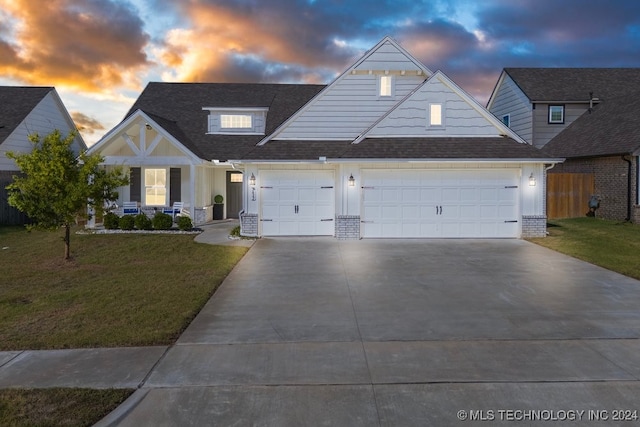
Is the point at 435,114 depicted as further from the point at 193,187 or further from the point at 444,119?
the point at 193,187

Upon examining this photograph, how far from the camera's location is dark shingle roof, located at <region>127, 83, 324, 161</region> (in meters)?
23.0

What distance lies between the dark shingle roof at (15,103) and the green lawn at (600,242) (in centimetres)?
2404

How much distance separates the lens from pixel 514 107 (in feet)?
105

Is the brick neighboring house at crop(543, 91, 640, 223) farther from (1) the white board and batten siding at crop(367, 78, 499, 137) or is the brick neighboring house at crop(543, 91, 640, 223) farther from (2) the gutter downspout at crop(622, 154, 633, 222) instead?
(1) the white board and batten siding at crop(367, 78, 499, 137)

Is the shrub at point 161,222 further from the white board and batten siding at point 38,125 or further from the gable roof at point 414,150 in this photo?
the white board and batten siding at point 38,125

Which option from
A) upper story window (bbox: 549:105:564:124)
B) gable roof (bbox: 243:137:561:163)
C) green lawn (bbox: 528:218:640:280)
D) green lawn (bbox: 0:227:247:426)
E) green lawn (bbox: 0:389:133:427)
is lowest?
green lawn (bbox: 0:389:133:427)

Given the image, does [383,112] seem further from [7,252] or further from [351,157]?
[7,252]

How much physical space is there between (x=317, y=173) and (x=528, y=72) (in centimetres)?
2166

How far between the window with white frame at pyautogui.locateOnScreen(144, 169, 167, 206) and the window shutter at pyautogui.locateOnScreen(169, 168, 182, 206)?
10.2 inches

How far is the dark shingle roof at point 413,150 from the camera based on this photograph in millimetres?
16203

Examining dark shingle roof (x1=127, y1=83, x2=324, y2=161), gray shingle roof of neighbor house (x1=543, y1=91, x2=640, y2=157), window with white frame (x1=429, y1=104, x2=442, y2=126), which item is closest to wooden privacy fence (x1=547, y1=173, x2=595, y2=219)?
gray shingle roof of neighbor house (x1=543, y1=91, x2=640, y2=157)

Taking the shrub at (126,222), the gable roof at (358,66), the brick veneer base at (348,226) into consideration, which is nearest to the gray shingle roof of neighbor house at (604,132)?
the gable roof at (358,66)

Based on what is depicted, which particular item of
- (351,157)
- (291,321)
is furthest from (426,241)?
(291,321)

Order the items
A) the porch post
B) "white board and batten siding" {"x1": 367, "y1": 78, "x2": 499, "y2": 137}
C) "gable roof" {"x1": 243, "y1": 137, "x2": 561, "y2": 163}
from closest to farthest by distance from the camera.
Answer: "gable roof" {"x1": 243, "y1": 137, "x2": 561, "y2": 163}, "white board and batten siding" {"x1": 367, "y1": 78, "x2": 499, "y2": 137}, the porch post
